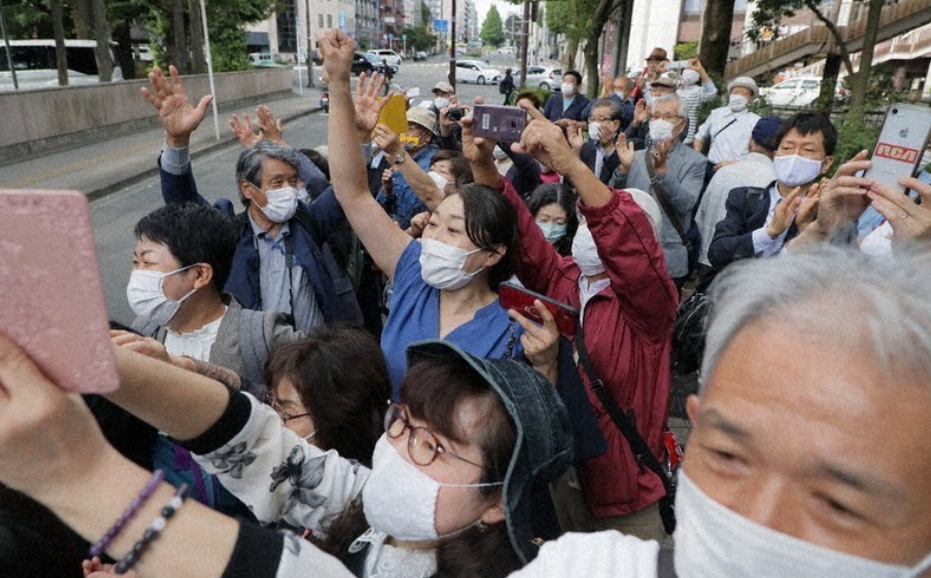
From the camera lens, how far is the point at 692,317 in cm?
264

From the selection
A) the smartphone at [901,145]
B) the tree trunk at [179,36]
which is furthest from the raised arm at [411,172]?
the tree trunk at [179,36]

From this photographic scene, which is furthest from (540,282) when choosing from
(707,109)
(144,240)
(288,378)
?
(707,109)

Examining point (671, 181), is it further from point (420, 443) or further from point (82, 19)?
point (82, 19)

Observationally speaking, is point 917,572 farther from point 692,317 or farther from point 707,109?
point 707,109

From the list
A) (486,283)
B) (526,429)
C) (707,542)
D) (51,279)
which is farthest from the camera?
(486,283)

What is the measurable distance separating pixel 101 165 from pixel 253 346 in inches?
431

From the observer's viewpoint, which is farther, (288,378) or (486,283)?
(486,283)

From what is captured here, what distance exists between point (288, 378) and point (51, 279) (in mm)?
1336

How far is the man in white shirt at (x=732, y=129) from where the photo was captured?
233 inches

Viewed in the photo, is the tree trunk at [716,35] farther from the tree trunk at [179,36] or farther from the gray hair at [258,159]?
the tree trunk at [179,36]

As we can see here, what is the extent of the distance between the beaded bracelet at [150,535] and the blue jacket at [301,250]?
2.28 m

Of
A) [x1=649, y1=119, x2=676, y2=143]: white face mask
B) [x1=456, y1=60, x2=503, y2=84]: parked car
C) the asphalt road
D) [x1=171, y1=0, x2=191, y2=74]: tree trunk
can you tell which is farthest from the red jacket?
[x1=456, y1=60, x2=503, y2=84]: parked car

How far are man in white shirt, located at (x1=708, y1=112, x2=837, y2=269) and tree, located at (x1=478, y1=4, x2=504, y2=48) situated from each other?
422 ft

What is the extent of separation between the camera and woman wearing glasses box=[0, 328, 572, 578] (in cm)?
87
